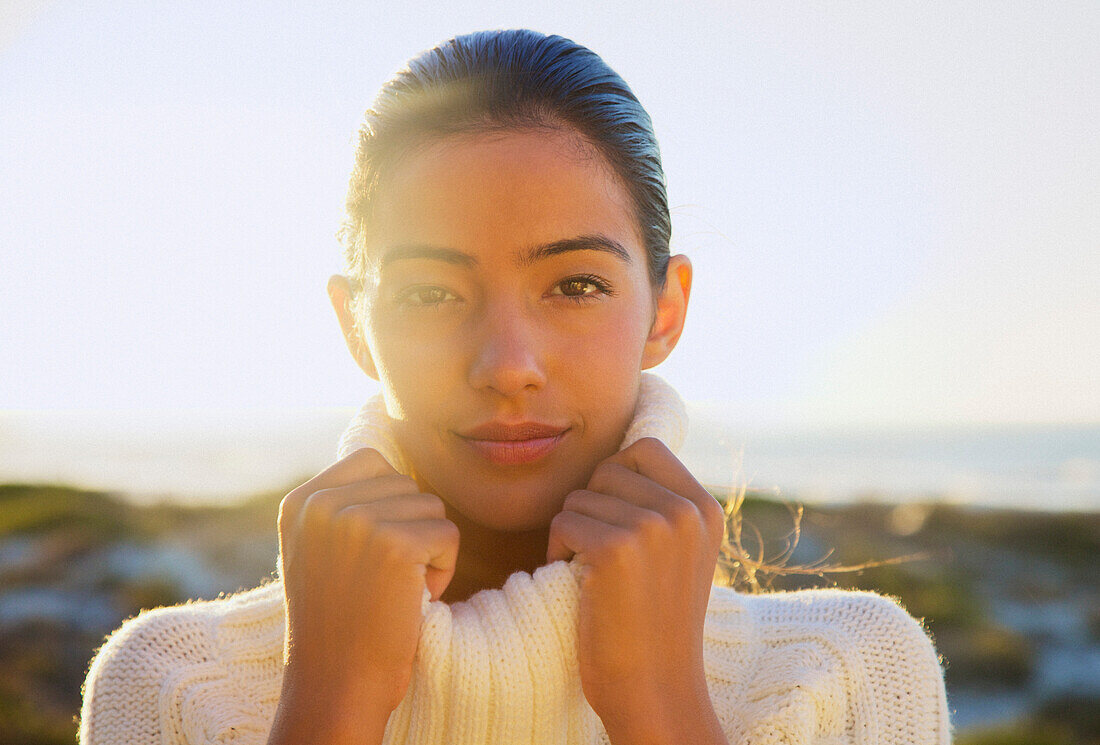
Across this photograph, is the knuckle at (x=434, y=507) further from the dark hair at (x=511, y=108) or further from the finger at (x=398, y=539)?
the dark hair at (x=511, y=108)

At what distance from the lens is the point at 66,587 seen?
10.5 meters

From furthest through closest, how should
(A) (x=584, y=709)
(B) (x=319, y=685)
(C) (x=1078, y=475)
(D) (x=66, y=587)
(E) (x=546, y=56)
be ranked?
(C) (x=1078, y=475), (D) (x=66, y=587), (E) (x=546, y=56), (A) (x=584, y=709), (B) (x=319, y=685)

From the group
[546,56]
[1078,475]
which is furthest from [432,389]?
[1078,475]

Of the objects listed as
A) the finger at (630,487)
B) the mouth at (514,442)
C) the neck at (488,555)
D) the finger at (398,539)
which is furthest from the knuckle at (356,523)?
the neck at (488,555)

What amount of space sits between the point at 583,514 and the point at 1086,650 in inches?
544

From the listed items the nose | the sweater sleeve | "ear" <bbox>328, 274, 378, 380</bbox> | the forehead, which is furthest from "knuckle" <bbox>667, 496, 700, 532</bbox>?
"ear" <bbox>328, 274, 378, 380</bbox>

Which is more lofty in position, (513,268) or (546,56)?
(546,56)

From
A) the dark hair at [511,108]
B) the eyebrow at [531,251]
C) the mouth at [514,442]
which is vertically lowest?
the mouth at [514,442]

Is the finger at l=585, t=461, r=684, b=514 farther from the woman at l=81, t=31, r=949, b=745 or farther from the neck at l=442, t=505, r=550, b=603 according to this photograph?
the neck at l=442, t=505, r=550, b=603

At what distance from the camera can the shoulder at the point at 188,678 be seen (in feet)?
6.37

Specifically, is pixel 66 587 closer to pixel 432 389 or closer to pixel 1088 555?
pixel 432 389

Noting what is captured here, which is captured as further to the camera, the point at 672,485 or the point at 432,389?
the point at 432,389

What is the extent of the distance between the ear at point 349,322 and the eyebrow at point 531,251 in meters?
0.42

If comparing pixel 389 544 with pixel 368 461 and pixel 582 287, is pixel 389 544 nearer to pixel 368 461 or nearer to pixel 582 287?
pixel 368 461
